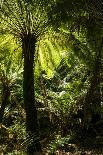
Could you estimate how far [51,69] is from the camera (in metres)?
9.34

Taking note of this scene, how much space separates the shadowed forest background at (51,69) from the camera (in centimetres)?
675

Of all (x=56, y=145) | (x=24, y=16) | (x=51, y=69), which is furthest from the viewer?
(x=51, y=69)

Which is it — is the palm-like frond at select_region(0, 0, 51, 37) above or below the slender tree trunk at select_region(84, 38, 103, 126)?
above

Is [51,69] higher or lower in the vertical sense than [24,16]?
lower

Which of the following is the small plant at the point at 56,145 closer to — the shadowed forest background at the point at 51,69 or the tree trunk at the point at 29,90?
the shadowed forest background at the point at 51,69

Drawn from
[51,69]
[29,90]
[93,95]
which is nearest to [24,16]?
[29,90]

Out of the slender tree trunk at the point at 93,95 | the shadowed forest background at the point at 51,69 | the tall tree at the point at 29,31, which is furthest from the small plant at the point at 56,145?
the slender tree trunk at the point at 93,95

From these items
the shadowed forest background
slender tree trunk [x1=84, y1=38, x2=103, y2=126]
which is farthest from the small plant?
slender tree trunk [x1=84, y1=38, x2=103, y2=126]

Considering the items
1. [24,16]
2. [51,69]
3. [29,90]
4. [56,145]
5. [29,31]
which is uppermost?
[24,16]

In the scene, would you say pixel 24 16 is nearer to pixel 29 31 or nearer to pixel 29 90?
pixel 29 31

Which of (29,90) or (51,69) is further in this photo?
(51,69)

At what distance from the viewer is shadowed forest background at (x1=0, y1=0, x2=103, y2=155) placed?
6746 millimetres

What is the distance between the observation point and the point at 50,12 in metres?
7.04

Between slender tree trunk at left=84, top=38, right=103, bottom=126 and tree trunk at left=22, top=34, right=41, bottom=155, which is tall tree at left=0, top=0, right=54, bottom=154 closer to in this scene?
tree trunk at left=22, top=34, right=41, bottom=155
